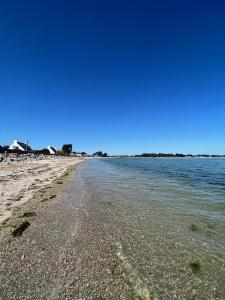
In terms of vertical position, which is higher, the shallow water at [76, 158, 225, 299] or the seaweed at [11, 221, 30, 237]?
the seaweed at [11, 221, 30, 237]

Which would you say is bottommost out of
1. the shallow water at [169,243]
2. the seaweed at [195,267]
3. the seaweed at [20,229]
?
the seaweed at [195,267]

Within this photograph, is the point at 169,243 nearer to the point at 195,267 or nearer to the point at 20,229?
the point at 195,267

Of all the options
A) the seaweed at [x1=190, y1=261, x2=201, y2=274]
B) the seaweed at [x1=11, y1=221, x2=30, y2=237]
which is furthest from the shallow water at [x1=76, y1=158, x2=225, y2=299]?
the seaweed at [x1=11, y1=221, x2=30, y2=237]

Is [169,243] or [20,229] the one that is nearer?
[169,243]

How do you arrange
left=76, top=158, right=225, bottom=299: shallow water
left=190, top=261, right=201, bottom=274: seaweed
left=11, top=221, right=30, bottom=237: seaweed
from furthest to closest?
left=11, top=221, right=30, bottom=237: seaweed → left=190, top=261, right=201, bottom=274: seaweed → left=76, top=158, right=225, bottom=299: shallow water

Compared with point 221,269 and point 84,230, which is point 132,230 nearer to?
point 84,230

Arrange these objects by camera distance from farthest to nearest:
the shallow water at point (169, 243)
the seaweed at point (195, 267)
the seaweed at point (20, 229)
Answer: the seaweed at point (20, 229) → the seaweed at point (195, 267) → the shallow water at point (169, 243)

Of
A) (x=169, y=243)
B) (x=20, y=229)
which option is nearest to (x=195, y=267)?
(x=169, y=243)

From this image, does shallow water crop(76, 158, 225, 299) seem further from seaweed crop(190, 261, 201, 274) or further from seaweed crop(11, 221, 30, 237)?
seaweed crop(11, 221, 30, 237)

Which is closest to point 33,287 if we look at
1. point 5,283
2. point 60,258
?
point 5,283

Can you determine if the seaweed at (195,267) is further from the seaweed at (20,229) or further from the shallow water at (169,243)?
the seaweed at (20,229)

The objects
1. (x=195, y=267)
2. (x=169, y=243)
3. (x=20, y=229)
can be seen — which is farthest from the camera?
(x=20, y=229)

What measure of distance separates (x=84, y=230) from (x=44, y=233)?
129 centimetres

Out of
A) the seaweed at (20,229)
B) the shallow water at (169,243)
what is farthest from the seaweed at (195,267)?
the seaweed at (20,229)
